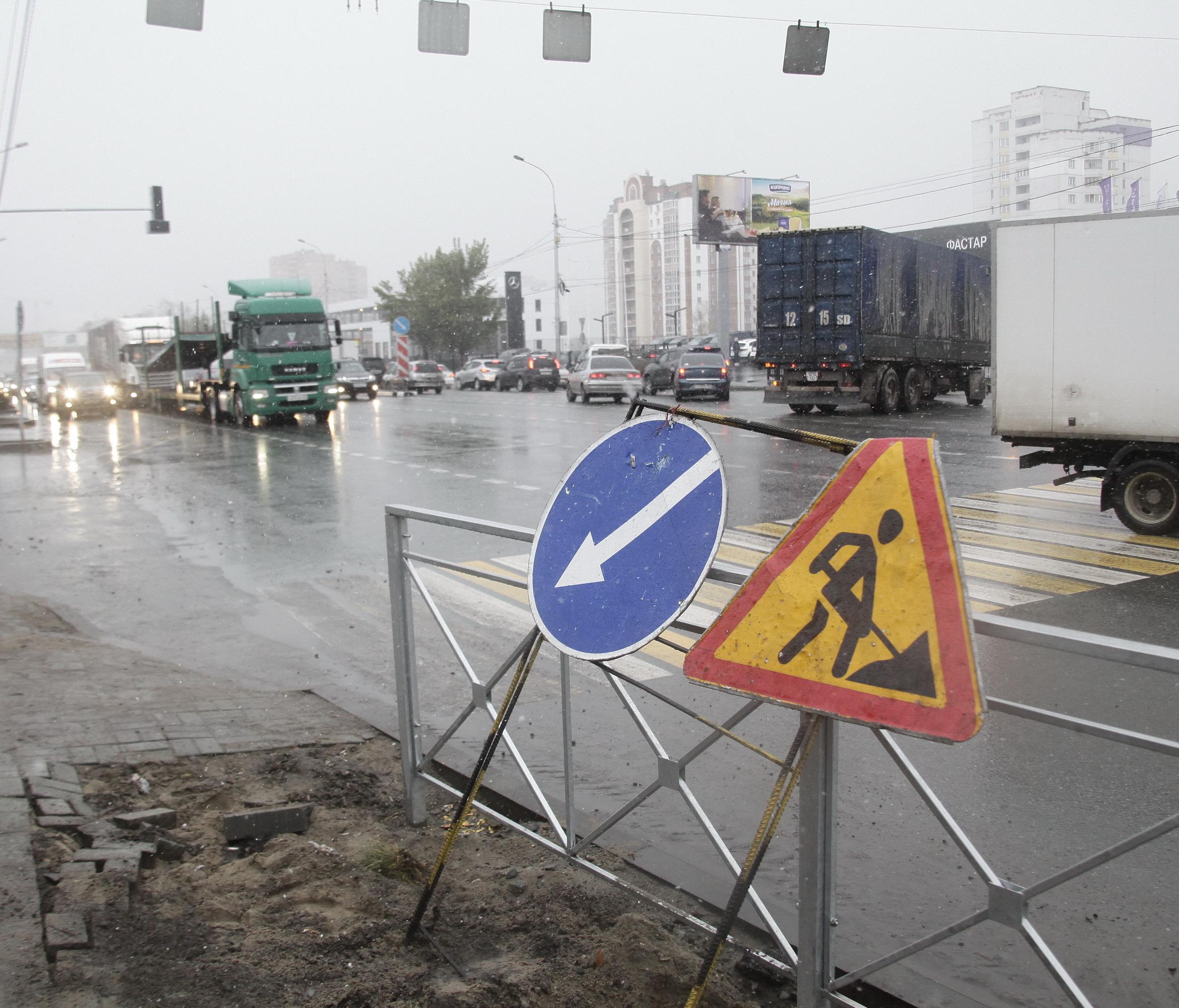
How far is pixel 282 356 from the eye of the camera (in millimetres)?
28562

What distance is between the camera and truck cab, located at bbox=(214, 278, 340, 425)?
93.7ft

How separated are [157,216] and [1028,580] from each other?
3008 cm

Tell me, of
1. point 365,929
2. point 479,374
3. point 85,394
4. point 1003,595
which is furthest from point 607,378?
point 365,929

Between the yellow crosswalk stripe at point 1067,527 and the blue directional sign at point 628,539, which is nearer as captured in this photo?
the blue directional sign at point 628,539

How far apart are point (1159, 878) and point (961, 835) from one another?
1522 mm

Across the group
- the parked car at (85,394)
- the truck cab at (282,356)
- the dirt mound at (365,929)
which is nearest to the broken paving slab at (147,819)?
the dirt mound at (365,929)

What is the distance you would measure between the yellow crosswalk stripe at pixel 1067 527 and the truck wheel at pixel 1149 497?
0.11 metres

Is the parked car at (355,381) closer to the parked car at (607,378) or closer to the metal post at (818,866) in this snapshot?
the parked car at (607,378)

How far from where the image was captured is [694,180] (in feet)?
203

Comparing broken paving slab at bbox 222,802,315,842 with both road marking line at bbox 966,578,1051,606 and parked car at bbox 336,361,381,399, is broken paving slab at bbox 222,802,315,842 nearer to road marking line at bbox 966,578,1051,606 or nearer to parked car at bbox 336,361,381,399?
road marking line at bbox 966,578,1051,606

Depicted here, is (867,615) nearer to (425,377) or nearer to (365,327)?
(425,377)

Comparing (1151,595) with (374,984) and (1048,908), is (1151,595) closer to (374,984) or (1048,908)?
(1048,908)

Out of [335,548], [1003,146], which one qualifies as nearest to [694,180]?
[335,548]

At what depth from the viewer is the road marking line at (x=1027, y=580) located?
795cm
